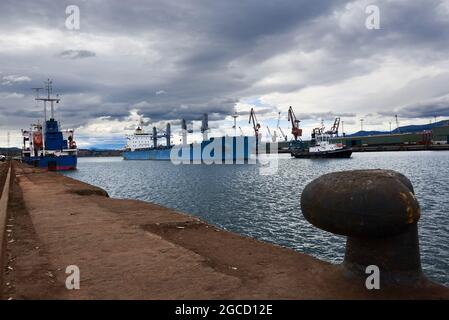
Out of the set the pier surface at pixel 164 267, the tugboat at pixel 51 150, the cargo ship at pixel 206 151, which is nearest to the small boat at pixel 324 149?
the cargo ship at pixel 206 151

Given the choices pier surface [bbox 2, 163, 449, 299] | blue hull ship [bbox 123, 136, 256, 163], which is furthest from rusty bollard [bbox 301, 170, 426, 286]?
blue hull ship [bbox 123, 136, 256, 163]

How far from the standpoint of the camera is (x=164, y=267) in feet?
14.0

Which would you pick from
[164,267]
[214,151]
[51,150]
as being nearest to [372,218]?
[164,267]

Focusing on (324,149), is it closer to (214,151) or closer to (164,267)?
(214,151)

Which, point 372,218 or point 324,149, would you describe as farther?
point 324,149

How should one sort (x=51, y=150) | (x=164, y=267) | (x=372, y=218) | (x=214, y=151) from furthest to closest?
(x=214, y=151) → (x=51, y=150) → (x=164, y=267) → (x=372, y=218)

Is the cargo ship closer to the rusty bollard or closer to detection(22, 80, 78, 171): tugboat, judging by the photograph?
detection(22, 80, 78, 171): tugboat

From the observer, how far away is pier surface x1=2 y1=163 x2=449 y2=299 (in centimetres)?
342

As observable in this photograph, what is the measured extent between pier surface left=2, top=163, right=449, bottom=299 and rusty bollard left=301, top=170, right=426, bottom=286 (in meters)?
0.19

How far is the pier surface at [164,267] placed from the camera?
3420 millimetres

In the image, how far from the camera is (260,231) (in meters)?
12.9

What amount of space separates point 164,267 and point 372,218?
2380mm

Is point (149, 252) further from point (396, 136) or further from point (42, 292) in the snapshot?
point (396, 136)

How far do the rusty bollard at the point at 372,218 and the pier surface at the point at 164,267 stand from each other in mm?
190
